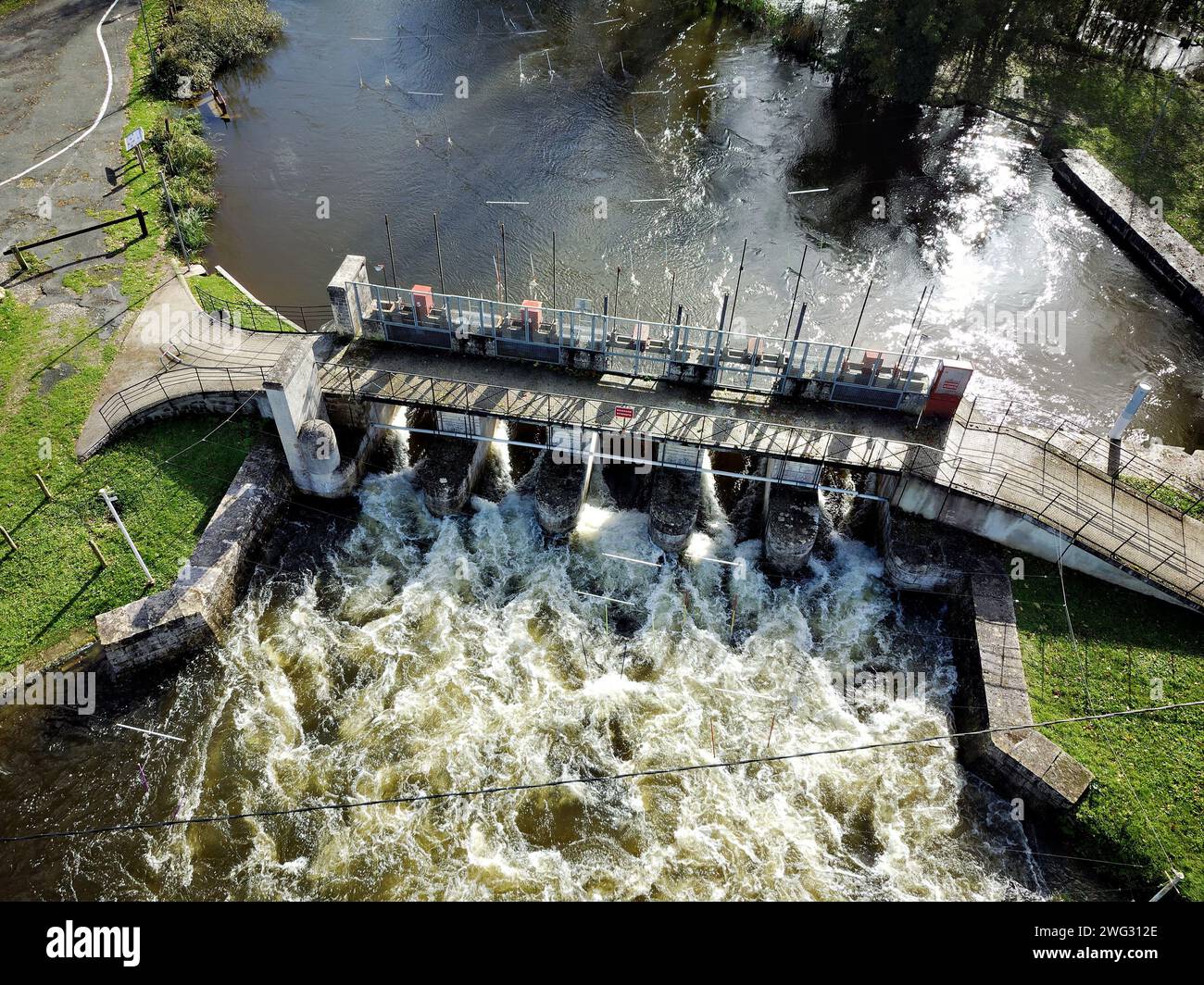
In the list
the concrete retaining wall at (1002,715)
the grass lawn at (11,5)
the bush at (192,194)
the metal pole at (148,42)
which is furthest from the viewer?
the grass lawn at (11,5)

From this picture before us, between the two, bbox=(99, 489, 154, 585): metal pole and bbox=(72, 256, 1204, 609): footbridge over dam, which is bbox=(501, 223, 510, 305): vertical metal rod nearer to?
bbox=(72, 256, 1204, 609): footbridge over dam

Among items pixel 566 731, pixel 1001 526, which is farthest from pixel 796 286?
pixel 566 731

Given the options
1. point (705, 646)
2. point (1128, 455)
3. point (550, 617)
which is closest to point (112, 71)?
point (550, 617)

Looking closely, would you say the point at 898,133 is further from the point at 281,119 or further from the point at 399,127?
the point at 281,119

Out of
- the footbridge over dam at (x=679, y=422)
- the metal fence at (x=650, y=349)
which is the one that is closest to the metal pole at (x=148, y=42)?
the footbridge over dam at (x=679, y=422)

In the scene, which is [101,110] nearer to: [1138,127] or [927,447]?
[927,447]

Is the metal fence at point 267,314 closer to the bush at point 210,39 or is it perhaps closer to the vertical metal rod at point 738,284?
the vertical metal rod at point 738,284
